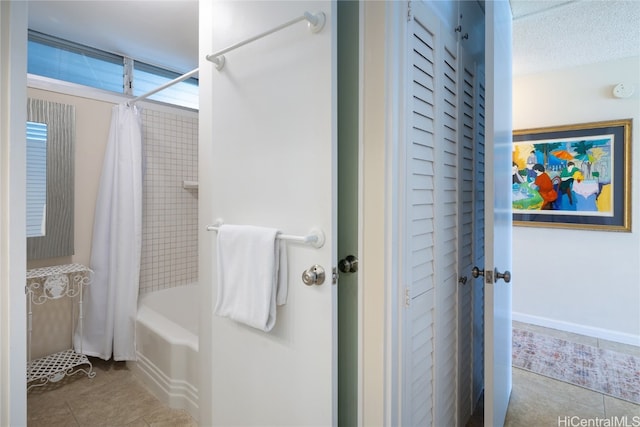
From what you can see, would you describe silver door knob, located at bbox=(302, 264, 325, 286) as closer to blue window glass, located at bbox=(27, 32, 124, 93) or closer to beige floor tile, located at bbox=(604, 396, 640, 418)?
beige floor tile, located at bbox=(604, 396, 640, 418)

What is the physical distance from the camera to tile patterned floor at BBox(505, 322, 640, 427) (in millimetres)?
1883

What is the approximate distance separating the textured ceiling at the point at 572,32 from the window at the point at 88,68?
2596mm

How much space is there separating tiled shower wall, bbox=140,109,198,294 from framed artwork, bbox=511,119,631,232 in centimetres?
295

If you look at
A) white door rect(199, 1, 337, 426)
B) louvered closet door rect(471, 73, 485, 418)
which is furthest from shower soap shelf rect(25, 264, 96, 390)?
louvered closet door rect(471, 73, 485, 418)

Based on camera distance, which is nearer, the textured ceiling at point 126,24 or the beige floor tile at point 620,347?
the textured ceiling at point 126,24

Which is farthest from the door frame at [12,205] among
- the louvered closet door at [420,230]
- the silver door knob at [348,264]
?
the louvered closet door at [420,230]

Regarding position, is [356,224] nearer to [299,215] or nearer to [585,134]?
A: [299,215]

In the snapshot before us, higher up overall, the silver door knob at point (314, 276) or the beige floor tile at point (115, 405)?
the silver door knob at point (314, 276)

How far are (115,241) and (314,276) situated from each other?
1.89m

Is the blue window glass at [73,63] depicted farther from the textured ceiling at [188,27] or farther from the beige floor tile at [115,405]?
the beige floor tile at [115,405]

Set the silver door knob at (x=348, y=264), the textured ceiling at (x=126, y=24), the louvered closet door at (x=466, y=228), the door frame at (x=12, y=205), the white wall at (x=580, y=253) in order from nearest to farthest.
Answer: the door frame at (x=12, y=205)
the silver door knob at (x=348, y=264)
the louvered closet door at (x=466, y=228)
the textured ceiling at (x=126, y=24)
the white wall at (x=580, y=253)

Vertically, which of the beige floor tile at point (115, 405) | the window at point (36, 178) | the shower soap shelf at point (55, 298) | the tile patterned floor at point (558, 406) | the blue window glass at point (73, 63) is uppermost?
the blue window glass at point (73, 63)

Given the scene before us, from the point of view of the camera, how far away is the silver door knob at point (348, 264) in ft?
3.80

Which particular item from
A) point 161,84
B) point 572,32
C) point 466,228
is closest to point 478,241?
point 466,228
